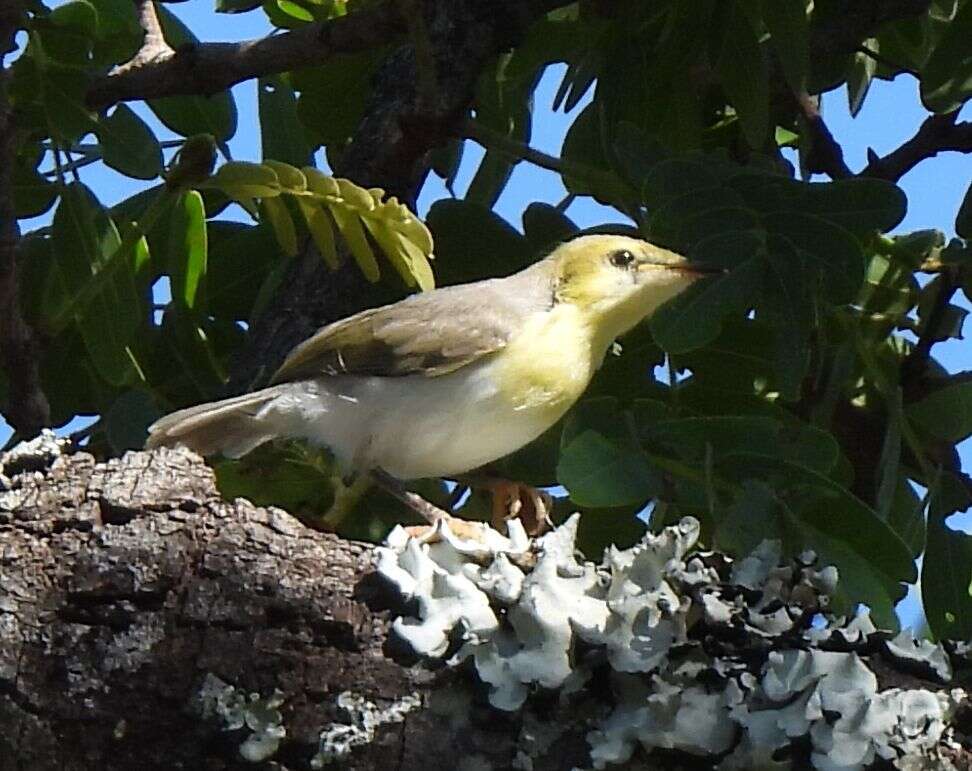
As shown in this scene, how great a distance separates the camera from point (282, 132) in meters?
3.46

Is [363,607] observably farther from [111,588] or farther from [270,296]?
[270,296]

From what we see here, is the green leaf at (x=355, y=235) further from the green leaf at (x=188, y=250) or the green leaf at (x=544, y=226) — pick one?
the green leaf at (x=544, y=226)

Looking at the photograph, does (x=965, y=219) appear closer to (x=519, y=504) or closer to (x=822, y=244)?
(x=822, y=244)

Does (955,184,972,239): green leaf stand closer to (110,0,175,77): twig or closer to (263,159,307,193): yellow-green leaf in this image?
(263,159,307,193): yellow-green leaf

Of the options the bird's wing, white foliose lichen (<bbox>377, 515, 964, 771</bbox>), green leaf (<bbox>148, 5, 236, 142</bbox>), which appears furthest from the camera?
green leaf (<bbox>148, 5, 236, 142</bbox>)

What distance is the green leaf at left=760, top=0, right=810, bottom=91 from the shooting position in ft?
10.3

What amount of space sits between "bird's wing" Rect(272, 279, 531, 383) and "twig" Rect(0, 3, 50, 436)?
42 centimetres

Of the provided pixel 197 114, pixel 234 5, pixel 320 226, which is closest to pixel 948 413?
pixel 320 226

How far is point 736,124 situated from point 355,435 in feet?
4.07

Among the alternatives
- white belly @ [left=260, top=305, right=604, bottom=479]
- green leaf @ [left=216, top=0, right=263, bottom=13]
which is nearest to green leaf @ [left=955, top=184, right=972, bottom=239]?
white belly @ [left=260, top=305, right=604, bottom=479]

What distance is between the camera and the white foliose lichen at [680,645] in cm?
182

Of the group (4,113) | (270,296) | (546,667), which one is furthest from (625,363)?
(546,667)

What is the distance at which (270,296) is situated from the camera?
11.0ft

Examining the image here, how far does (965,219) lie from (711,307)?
1.99 feet
